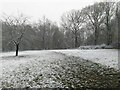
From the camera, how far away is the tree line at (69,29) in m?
35.5

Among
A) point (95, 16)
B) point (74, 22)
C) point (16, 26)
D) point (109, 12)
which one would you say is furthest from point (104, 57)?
point (74, 22)

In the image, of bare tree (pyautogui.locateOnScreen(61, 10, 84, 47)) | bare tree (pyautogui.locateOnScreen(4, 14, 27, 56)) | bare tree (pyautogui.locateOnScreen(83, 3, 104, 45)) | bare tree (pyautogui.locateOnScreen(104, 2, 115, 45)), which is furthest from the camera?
bare tree (pyautogui.locateOnScreen(61, 10, 84, 47))

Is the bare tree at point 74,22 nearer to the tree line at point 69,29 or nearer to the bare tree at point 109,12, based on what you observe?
the tree line at point 69,29

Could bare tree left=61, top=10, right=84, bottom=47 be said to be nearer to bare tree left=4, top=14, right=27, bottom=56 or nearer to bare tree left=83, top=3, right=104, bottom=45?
bare tree left=83, top=3, right=104, bottom=45

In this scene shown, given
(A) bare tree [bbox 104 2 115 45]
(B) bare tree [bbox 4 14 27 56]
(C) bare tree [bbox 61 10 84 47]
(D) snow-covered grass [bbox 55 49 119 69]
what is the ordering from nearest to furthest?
(D) snow-covered grass [bbox 55 49 119 69]
(B) bare tree [bbox 4 14 27 56]
(A) bare tree [bbox 104 2 115 45]
(C) bare tree [bbox 61 10 84 47]

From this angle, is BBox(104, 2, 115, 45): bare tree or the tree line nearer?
the tree line

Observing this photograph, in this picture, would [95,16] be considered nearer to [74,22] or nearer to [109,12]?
[109,12]

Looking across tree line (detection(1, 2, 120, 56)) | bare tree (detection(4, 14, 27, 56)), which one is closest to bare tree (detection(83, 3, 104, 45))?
tree line (detection(1, 2, 120, 56))

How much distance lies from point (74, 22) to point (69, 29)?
340 cm

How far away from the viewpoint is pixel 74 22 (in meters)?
65.2

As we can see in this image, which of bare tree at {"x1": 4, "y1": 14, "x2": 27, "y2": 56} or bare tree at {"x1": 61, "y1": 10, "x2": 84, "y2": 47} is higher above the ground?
bare tree at {"x1": 61, "y1": 10, "x2": 84, "y2": 47}

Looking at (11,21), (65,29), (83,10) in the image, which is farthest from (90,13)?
(11,21)

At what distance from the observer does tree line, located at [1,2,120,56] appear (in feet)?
117

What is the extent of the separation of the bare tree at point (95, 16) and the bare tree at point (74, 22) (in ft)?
15.0
